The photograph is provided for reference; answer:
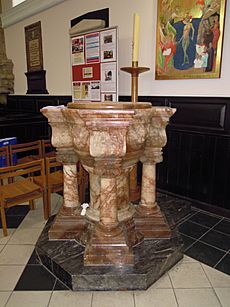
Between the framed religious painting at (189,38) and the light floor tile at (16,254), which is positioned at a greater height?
the framed religious painting at (189,38)

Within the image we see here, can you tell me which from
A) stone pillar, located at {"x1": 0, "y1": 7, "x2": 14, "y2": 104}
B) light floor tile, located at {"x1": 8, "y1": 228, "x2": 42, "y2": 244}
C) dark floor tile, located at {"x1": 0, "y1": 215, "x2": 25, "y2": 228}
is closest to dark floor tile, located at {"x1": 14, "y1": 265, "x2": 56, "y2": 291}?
light floor tile, located at {"x1": 8, "y1": 228, "x2": 42, "y2": 244}

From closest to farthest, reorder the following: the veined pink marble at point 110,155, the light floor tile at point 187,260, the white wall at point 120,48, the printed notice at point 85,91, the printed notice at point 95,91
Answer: the veined pink marble at point 110,155 < the light floor tile at point 187,260 < the white wall at point 120,48 < the printed notice at point 95,91 < the printed notice at point 85,91

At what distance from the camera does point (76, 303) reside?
153cm

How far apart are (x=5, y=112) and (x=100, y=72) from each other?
117 inches

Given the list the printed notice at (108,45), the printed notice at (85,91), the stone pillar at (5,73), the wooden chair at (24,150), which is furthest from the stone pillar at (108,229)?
the stone pillar at (5,73)

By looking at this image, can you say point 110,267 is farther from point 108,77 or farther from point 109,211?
point 108,77

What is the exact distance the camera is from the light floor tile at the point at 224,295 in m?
1.52

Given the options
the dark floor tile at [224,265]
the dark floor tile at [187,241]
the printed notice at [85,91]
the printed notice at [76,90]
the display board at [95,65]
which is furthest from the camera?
the printed notice at [76,90]

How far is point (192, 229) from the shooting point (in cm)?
232

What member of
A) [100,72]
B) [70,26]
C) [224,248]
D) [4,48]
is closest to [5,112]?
[4,48]

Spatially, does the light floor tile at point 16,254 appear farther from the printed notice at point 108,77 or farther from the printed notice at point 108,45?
the printed notice at point 108,45

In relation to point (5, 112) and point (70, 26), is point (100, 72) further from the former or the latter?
point (5, 112)

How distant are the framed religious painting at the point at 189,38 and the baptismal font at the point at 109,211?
101 centimetres

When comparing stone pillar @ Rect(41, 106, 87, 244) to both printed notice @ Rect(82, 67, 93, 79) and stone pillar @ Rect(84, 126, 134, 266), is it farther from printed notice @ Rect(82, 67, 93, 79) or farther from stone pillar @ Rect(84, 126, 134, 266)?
printed notice @ Rect(82, 67, 93, 79)
